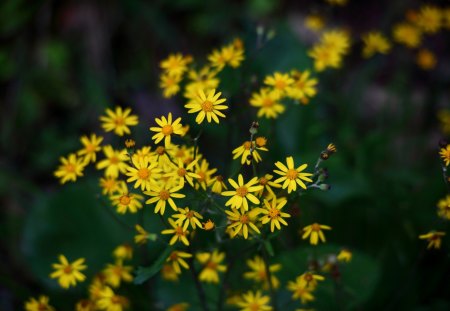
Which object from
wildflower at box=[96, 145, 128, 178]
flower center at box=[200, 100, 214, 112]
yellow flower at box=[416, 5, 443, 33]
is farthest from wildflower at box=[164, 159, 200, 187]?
yellow flower at box=[416, 5, 443, 33]

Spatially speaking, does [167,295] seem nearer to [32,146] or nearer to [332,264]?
[332,264]

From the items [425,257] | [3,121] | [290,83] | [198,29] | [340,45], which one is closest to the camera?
[290,83]

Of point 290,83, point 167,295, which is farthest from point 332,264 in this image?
point 167,295

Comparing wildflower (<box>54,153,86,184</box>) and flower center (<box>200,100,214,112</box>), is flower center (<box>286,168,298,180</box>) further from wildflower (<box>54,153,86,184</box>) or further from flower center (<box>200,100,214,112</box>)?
wildflower (<box>54,153,86,184</box>)

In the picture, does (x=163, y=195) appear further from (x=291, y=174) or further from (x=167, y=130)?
(x=291, y=174)

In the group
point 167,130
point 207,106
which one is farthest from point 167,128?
point 207,106

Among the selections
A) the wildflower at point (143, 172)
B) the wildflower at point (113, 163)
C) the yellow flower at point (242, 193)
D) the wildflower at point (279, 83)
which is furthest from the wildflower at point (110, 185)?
the wildflower at point (279, 83)

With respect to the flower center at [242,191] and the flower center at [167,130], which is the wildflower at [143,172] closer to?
the flower center at [167,130]
